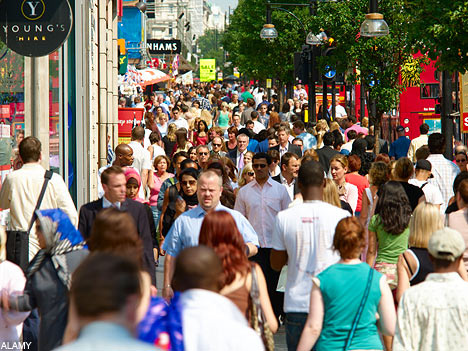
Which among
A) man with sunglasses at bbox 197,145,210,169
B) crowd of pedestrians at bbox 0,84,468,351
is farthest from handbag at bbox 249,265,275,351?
man with sunglasses at bbox 197,145,210,169

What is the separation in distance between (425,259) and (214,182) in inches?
62.5

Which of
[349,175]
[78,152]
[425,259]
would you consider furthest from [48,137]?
[425,259]

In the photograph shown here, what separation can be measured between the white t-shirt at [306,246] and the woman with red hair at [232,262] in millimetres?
907

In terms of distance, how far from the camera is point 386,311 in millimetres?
5578

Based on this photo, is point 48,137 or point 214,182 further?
point 48,137

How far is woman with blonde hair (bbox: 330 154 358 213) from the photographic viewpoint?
10438mm

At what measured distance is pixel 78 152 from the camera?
47.1ft

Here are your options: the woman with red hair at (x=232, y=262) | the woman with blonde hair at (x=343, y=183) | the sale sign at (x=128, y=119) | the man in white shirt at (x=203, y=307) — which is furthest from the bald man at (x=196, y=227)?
the sale sign at (x=128, y=119)

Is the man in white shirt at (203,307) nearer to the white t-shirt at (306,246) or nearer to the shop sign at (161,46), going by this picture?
the white t-shirt at (306,246)

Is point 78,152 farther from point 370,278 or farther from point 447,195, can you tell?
point 370,278

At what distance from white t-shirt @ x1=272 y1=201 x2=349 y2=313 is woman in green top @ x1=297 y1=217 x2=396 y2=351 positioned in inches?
26.0

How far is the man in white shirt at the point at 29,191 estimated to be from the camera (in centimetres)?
839

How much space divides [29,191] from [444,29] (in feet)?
22.7

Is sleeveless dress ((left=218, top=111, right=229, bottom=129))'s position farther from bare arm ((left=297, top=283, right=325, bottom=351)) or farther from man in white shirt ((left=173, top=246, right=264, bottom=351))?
man in white shirt ((left=173, top=246, right=264, bottom=351))
